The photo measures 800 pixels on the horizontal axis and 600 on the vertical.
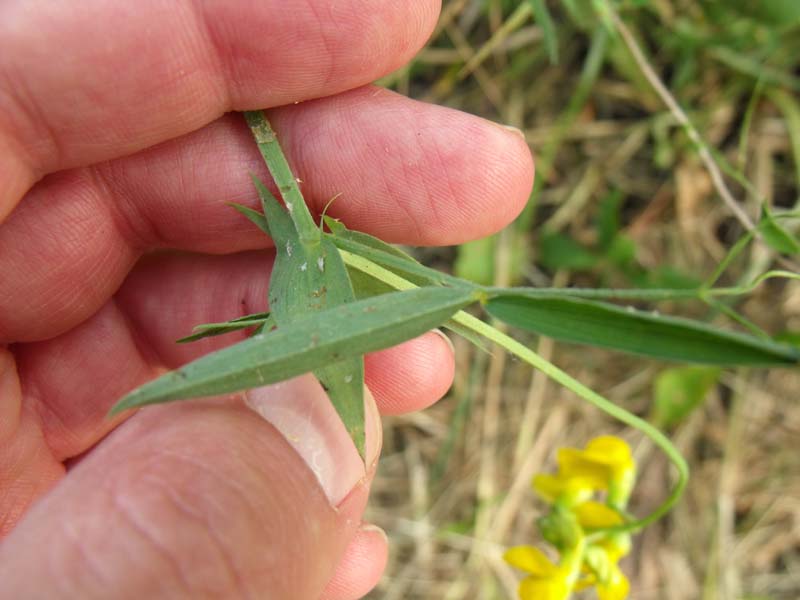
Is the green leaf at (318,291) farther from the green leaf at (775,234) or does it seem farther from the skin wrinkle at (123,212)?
the green leaf at (775,234)

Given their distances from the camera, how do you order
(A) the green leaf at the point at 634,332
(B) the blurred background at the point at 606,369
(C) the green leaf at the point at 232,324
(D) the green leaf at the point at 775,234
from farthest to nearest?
(B) the blurred background at the point at 606,369 < (D) the green leaf at the point at 775,234 < (C) the green leaf at the point at 232,324 < (A) the green leaf at the point at 634,332

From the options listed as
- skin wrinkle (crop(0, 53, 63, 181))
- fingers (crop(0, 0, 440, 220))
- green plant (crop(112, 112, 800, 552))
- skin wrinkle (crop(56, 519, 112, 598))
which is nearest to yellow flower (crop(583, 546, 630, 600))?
green plant (crop(112, 112, 800, 552))

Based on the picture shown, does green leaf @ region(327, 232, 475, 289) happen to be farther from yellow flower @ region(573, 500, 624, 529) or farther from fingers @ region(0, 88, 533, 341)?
yellow flower @ region(573, 500, 624, 529)

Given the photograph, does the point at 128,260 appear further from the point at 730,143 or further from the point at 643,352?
the point at 730,143

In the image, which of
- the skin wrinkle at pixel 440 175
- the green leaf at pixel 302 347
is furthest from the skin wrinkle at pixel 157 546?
the skin wrinkle at pixel 440 175

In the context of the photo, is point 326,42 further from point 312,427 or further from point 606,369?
point 606,369

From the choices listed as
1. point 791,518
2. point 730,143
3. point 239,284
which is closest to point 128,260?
point 239,284
